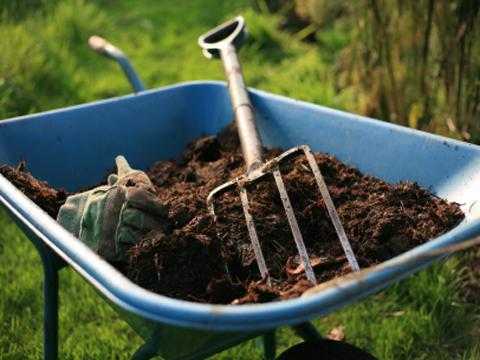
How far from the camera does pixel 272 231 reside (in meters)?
1.48

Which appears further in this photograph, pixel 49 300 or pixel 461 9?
pixel 461 9

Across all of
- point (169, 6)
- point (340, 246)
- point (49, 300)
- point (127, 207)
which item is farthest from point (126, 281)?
point (169, 6)

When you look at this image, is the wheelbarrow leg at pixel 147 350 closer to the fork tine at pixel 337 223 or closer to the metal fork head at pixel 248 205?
the metal fork head at pixel 248 205

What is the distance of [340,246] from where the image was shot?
1.42 meters

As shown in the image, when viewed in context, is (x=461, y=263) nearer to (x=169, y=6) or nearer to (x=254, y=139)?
(x=254, y=139)

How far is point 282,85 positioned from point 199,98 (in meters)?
1.91

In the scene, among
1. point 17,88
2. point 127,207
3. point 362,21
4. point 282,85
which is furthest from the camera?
point 282,85

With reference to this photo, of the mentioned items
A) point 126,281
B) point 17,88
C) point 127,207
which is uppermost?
point 126,281

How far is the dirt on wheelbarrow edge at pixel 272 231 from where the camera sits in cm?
128

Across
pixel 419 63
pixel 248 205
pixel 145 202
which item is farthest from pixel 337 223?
pixel 419 63

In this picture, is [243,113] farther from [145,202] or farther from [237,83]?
[145,202]

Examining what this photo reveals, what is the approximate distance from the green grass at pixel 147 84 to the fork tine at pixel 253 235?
0.74 m

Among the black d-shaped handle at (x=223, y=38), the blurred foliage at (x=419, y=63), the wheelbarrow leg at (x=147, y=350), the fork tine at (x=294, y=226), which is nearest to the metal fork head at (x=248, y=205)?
the fork tine at (x=294, y=226)

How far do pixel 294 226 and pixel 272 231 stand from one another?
0.28 ft
